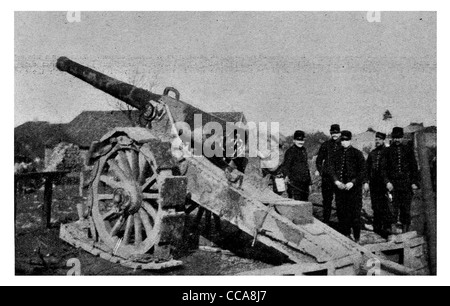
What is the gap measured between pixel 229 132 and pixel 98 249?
230cm

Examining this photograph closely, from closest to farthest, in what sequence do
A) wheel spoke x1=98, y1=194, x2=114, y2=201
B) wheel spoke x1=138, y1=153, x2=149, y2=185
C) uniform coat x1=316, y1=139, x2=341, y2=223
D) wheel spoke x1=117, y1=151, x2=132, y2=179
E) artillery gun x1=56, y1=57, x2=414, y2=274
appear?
1. artillery gun x1=56, y1=57, x2=414, y2=274
2. wheel spoke x1=138, y1=153, x2=149, y2=185
3. wheel spoke x1=117, y1=151, x2=132, y2=179
4. wheel spoke x1=98, y1=194, x2=114, y2=201
5. uniform coat x1=316, y1=139, x2=341, y2=223

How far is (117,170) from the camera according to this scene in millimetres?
6387

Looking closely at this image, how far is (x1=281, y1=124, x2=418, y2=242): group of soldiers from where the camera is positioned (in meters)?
6.84

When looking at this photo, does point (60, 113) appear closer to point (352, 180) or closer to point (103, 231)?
point (103, 231)

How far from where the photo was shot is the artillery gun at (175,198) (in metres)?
5.82

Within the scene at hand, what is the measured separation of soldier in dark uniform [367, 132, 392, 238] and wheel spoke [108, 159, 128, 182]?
137 inches

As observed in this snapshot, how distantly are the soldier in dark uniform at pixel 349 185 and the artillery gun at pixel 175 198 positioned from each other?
874 millimetres

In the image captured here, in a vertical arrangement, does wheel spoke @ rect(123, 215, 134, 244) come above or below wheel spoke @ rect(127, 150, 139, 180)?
below

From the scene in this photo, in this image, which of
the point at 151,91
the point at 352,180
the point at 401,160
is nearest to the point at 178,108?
the point at 151,91

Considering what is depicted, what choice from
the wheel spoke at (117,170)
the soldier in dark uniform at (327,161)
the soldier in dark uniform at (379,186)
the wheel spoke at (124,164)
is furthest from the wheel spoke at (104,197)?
the soldier in dark uniform at (379,186)

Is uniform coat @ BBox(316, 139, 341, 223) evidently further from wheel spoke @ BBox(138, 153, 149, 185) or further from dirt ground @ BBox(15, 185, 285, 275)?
wheel spoke @ BBox(138, 153, 149, 185)

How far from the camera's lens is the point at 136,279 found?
6.04m

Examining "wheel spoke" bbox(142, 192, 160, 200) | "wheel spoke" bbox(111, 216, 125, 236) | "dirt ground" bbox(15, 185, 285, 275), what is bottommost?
"dirt ground" bbox(15, 185, 285, 275)

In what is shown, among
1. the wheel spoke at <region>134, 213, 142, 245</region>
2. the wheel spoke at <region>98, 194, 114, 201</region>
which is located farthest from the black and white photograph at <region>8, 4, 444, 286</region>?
the wheel spoke at <region>98, 194, 114, 201</region>
